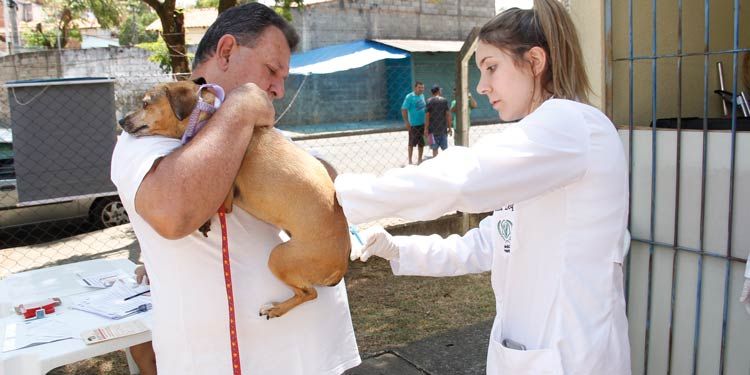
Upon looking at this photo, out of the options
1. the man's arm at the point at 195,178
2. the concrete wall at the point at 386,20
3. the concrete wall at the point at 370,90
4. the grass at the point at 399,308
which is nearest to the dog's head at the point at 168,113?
the man's arm at the point at 195,178

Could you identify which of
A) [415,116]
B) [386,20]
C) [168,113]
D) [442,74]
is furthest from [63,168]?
[386,20]

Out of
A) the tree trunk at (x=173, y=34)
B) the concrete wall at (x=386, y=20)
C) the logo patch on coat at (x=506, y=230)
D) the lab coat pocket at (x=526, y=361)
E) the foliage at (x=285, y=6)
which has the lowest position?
the lab coat pocket at (x=526, y=361)

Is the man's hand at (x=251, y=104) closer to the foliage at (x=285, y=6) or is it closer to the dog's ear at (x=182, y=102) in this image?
the dog's ear at (x=182, y=102)

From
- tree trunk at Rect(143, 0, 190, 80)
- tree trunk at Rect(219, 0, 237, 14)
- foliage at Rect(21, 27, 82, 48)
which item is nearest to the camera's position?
tree trunk at Rect(219, 0, 237, 14)

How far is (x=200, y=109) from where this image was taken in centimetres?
202

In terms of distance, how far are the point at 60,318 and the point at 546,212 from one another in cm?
246

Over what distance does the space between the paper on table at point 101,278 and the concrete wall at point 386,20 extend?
21.1 m

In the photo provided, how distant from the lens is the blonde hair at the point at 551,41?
5.85ft

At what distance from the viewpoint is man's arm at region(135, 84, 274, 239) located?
1.71 m

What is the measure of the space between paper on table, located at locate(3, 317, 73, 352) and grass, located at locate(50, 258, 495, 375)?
1.68 metres

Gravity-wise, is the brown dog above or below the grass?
above

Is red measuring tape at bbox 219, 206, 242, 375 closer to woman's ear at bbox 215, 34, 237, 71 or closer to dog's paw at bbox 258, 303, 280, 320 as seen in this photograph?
dog's paw at bbox 258, 303, 280, 320

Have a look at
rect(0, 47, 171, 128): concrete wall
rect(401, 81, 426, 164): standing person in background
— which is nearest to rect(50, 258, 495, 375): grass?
rect(401, 81, 426, 164): standing person in background

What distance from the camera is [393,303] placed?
5801 millimetres
